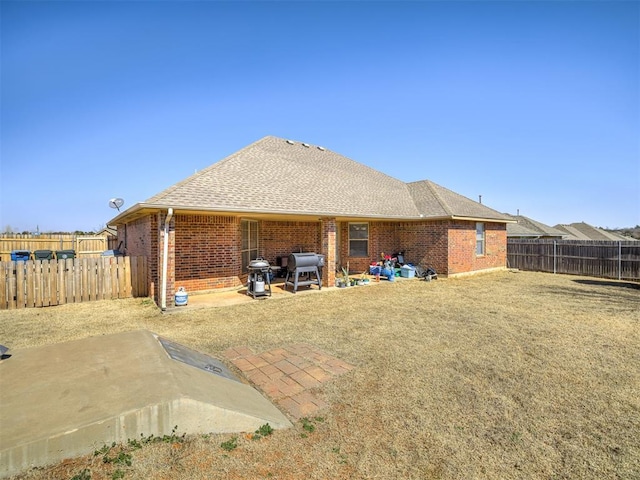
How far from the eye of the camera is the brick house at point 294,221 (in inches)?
353

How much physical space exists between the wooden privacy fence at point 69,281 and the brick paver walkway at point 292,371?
6.06 meters

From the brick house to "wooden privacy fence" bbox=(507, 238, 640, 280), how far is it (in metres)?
1.60

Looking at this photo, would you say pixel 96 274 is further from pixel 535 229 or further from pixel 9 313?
pixel 535 229

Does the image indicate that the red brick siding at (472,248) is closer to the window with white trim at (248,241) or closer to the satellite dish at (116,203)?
the window with white trim at (248,241)

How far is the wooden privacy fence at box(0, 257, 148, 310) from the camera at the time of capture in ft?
26.4

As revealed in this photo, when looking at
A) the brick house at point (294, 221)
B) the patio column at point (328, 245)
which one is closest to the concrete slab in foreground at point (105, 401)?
the brick house at point (294, 221)

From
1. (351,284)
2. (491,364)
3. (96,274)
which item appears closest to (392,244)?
(351,284)

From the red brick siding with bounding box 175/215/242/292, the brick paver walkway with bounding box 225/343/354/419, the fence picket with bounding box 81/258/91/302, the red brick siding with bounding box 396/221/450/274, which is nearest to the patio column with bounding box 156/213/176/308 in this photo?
the red brick siding with bounding box 175/215/242/292

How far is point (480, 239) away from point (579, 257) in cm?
493

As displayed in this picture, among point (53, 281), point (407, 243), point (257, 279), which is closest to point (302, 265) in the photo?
point (257, 279)

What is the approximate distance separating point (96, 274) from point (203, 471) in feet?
28.8

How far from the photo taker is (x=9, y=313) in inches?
300

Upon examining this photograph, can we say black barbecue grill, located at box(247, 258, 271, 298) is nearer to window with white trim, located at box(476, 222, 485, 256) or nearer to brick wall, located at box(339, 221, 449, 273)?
brick wall, located at box(339, 221, 449, 273)

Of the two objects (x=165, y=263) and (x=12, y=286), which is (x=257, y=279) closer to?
(x=165, y=263)
